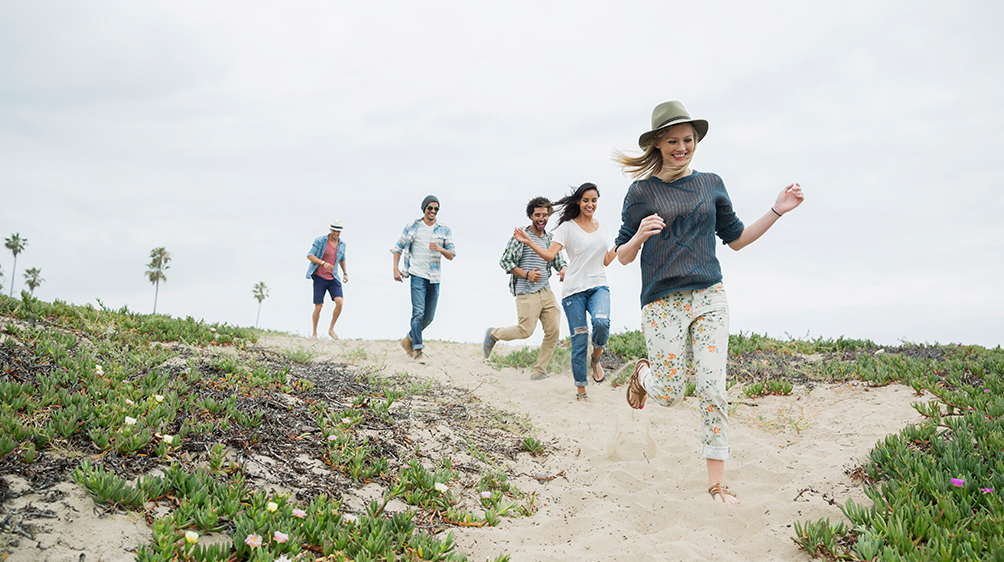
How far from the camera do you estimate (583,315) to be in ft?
24.8

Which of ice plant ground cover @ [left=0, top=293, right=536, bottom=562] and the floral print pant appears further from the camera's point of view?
the floral print pant

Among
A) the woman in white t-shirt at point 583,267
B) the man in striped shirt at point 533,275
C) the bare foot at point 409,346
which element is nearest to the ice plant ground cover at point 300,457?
the woman in white t-shirt at point 583,267

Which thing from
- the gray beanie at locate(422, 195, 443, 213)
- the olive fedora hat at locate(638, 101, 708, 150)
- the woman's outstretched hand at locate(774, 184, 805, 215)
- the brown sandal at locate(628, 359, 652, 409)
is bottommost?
the brown sandal at locate(628, 359, 652, 409)

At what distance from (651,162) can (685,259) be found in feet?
2.95

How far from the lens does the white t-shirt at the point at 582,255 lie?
7461 mm

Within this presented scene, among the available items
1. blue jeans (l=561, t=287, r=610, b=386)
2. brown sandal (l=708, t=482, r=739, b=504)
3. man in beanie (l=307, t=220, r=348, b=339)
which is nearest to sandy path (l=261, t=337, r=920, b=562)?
brown sandal (l=708, t=482, r=739, b=504)

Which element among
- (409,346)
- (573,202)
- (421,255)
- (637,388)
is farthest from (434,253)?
(637,388)

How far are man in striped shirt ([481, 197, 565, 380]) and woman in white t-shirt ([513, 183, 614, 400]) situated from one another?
68 cm

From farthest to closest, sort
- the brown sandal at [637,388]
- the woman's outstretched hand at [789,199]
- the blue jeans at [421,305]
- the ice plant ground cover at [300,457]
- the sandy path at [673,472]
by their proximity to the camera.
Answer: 1. the blue jeans at [421,305]
2. the brown sandal at [637,388]
3. the woman's outstretched hand at [789,199]
4. the sandy path at [673,472]
5. the ice plant ground cover at [300,457]

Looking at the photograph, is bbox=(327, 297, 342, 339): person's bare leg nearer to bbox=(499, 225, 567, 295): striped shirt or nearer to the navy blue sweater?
bbox=(499, 225, 567, 295): striped shirt

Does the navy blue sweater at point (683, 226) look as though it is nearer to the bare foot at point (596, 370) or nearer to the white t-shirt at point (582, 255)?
the white t-shirt at point (582, 255)

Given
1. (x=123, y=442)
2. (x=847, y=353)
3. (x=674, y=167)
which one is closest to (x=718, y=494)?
(x=674, y=167)

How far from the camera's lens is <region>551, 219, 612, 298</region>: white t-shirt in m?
7.46

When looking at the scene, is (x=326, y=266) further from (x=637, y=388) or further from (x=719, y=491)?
(x=719, y=491)
